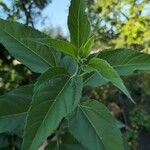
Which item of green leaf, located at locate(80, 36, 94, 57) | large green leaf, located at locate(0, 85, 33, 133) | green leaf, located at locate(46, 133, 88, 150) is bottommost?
green leaf, located at locate(46, 133, 88, 150)

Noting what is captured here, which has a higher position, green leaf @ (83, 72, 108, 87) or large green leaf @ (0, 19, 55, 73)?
large green leaf @ (0, 19, 55, 73)

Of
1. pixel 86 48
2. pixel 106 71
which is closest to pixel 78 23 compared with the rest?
pixel 86 48

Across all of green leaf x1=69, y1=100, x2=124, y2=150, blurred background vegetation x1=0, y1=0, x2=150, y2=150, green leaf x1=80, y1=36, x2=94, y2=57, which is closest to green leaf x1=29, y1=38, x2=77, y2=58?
green leaf x1=80, y1=36, x2=94, y2=57

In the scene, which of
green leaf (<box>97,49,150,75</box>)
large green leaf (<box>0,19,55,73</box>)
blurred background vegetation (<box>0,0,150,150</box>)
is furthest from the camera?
blurred background vegetation (<box>0,0,150,150</box>)

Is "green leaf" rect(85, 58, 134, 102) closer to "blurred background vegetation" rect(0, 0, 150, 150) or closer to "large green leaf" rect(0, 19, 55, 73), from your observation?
"large green leaf" rect(0, 19, 55, 73)

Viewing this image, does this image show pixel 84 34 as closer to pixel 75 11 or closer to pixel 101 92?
pixel 75 11

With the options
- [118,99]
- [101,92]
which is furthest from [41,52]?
[118,99]
